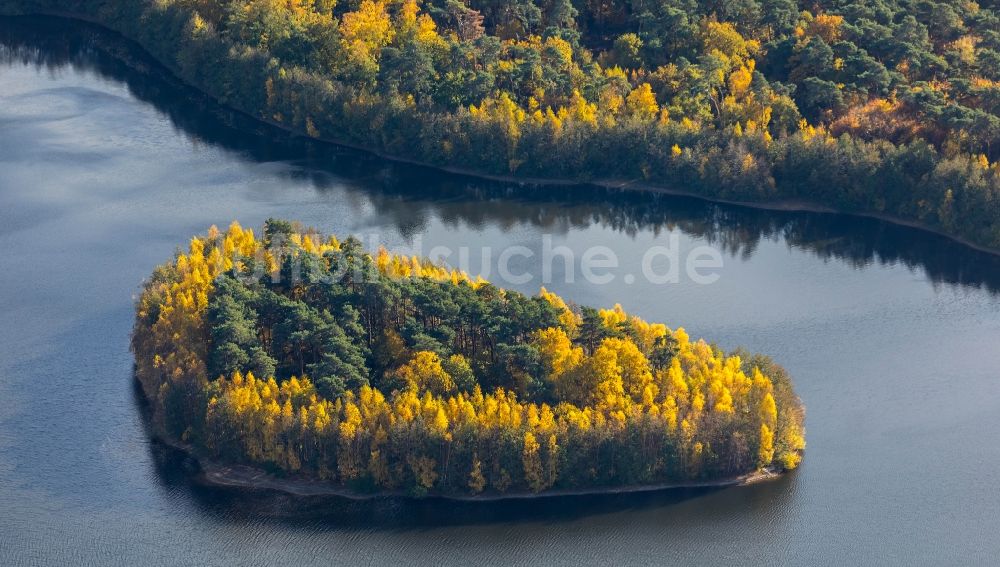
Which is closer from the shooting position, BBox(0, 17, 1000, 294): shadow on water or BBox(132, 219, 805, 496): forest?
BBox(132, 219, 805, 496): forest

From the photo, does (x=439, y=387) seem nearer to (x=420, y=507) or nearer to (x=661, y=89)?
(x=420, y=507)

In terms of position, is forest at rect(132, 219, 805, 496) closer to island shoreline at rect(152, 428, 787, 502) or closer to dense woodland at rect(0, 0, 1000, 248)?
island shoreline at rect(152, 428, 787, 502)

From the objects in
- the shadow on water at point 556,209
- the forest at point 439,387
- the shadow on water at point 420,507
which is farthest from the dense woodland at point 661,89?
the shadow on water at point 420,507

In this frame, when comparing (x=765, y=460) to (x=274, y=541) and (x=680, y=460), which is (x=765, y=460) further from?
(x=274, y=541)

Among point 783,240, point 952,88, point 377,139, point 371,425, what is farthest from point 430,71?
point 371,425

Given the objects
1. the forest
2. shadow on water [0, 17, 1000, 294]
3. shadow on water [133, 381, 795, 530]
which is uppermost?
shadow on water [0, 17, 1000, 294]

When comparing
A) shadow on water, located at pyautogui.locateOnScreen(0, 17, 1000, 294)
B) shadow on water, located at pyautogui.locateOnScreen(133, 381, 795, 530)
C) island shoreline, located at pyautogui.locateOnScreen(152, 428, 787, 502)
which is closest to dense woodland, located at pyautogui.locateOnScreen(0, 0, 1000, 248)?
shadow on water, located at pyautogui.locateOnScreen(0, 17, 1000, 294)

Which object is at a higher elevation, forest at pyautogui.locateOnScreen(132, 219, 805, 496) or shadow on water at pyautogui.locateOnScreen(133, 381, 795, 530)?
forest at pyautogui.locateOnScreen(132, 219, 805, 496)
